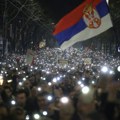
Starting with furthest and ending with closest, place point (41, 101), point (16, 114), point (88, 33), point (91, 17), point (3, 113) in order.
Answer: point (91, 17) → point (88, 33) → point (41, 101) → point (3, 113) → point (16, 114)

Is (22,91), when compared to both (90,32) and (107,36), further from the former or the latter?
(107,36)

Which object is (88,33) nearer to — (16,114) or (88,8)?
(88,8)

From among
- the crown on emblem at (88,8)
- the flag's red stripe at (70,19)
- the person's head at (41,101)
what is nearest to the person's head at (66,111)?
the person's head at (41,101)

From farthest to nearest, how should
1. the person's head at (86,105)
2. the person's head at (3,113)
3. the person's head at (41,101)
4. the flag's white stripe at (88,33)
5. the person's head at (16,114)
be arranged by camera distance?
the flag's white stripe at (88,33) < the person's head at (41,101) < the person's head at (3,113) < the person's head at (16,114) < the person's head at (86,105)

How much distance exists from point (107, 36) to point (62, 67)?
145 feet

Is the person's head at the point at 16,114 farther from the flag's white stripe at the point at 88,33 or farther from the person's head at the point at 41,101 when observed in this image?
the flag's white stripe at the point at 88,33

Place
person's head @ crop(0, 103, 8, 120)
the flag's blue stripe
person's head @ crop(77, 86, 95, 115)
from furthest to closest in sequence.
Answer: the flag's blue stripe → person's head @ crop(0, 103, 8, 120) → person's head @ crop(77, 86, 95, 115)

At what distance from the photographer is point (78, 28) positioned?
1410cm

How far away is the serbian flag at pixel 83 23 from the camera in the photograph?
13.9 meters

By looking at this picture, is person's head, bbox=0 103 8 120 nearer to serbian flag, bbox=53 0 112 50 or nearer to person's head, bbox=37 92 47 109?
person's head, bbox=37 92 47 109

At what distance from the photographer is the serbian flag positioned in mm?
13859

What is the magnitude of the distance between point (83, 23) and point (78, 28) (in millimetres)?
200

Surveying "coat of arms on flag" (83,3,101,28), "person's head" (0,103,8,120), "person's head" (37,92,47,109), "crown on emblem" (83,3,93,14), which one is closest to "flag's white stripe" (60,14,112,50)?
"coat of arms on flag" (83,3,101,28)

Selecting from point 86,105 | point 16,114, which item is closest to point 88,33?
point 16,114
